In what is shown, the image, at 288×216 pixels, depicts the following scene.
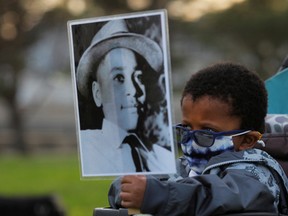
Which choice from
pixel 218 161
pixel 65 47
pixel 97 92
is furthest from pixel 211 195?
pixel 65 47

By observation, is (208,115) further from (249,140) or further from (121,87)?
(121,87)

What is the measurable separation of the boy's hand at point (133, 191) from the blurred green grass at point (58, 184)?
6550 mm

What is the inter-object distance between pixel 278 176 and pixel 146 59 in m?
0.55

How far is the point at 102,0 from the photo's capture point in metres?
16.7

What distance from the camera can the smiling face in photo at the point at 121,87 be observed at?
95.0 inches

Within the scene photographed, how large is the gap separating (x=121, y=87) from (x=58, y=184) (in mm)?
10590

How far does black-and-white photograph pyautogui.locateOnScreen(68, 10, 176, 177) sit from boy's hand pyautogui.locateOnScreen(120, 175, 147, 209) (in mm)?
108

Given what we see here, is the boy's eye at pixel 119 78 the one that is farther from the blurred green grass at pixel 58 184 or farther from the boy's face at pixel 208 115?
the blurred green grass at pixel 58 184

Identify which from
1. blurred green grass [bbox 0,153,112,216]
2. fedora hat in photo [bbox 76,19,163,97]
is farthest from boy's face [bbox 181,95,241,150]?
blurred green grass [bbox 0,153,112,216]

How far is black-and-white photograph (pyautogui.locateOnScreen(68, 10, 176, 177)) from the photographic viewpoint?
2.38m

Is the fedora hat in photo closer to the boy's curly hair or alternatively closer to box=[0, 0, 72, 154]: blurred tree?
the boy's curly hair

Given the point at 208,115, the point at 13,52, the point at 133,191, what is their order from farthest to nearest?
the point at 13,52
the point at 208,115
the point at 133,191

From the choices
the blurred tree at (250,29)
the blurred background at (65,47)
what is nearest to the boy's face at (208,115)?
the blurred background at (65,47)

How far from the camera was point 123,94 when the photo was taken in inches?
95.5
